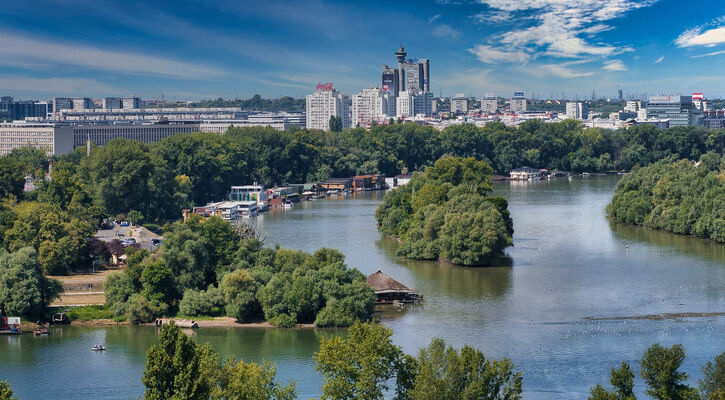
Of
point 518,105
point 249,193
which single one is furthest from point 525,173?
point 518,105

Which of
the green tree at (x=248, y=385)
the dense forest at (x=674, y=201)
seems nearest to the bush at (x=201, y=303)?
A: the green tree at (x=248, y=385)

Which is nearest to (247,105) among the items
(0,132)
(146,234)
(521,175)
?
(0,132)

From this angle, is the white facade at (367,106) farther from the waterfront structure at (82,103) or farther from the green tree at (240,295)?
the green tree at (240,295)

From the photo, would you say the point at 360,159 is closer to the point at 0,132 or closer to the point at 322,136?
the point at 322,136

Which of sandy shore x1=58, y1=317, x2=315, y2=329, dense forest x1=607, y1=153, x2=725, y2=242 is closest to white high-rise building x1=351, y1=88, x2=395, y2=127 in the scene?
dense forest x1=607, y1=153, x2=725, y2=242

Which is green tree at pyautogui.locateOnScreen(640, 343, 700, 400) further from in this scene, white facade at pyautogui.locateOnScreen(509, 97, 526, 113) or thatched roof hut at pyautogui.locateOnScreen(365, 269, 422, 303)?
white facade at pyautogui.locateOnScreen(509, 97, 526, 113)

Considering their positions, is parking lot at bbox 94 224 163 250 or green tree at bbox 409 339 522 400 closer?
green tree at bbox 409 339 522 400
